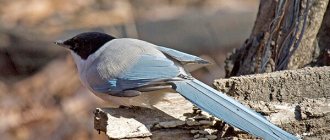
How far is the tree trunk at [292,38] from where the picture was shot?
4.00 m

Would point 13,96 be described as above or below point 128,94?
below

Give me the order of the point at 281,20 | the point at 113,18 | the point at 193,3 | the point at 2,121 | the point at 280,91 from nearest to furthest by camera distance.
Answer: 1. the point at 280,91
2. the point at 281,20
3. the point at 2,121
4. the point at 113,18
5. the point at 193,3

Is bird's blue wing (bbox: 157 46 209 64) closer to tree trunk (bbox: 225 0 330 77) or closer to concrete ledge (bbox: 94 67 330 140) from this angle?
concrete ledge (bbox: 94 67 330 140)

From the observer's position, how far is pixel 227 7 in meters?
7.47

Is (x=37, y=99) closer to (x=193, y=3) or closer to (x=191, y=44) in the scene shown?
(x=191, y=44)

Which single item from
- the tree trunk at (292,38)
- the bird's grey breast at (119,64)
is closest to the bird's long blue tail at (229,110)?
the bird's grey breast at (119,64)

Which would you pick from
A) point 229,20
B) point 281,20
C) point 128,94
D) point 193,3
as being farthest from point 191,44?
point 128,94

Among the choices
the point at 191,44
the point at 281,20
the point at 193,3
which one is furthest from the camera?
the point at 193,3

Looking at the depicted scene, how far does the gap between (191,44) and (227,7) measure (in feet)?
2.85

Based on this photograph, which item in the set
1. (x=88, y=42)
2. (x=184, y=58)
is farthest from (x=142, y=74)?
(x=88, y=42)

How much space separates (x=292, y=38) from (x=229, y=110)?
0.88 meters

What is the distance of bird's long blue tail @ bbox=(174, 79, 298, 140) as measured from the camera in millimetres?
3113

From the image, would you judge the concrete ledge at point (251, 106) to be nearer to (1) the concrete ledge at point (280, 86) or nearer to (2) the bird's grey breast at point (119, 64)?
(1) the concrete ledge at point (280, 86)

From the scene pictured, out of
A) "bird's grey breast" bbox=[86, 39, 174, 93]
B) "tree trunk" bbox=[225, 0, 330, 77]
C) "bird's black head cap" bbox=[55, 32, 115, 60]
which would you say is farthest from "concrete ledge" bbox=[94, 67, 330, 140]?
"tree trunk" bbox=[225, 0, 330, 77]
